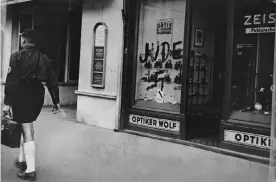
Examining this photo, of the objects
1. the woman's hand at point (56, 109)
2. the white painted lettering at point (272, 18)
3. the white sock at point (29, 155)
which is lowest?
the white sock at point (29, 155)

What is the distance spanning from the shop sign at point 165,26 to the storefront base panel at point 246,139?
180cm

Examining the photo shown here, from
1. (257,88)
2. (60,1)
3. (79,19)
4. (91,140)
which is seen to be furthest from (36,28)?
(257,88)

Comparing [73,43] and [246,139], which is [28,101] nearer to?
[73,43]

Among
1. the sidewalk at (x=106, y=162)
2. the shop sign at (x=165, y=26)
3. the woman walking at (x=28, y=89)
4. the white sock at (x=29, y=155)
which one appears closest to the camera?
the woman walking at (x=28, y=89)

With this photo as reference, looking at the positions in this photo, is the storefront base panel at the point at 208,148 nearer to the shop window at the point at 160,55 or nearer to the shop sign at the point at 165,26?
the shop window at the point at 160,55

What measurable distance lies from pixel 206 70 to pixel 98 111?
195 centimetres

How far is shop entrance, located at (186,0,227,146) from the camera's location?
6.34m

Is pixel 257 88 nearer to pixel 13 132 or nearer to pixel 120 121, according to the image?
pixel 120 121

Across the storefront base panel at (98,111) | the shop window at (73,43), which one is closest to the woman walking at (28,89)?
the shop window at (73,43)

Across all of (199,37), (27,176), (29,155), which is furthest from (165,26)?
(27,176)

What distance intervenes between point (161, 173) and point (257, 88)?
189 centimetres

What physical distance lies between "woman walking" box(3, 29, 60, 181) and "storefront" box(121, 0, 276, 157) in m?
2.55

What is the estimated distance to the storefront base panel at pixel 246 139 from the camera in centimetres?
527

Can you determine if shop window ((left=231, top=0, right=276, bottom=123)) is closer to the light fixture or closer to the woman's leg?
the light fixture
